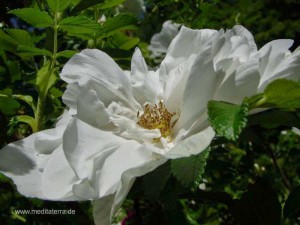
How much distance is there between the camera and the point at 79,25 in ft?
2.48

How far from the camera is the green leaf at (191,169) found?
0.50 m

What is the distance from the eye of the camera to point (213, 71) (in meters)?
0.56

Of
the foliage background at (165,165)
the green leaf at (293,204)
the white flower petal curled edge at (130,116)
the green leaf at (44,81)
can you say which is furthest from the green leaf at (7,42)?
the green leaf at (293,204)

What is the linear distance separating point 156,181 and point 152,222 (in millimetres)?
511

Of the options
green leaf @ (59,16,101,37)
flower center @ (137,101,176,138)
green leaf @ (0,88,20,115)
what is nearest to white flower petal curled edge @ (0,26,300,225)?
flower center @ (137,101,176,138)

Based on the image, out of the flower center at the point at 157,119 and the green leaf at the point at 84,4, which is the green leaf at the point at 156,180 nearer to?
the flower center at the point at 157,119

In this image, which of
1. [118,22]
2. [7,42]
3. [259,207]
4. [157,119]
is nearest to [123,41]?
[118,22]

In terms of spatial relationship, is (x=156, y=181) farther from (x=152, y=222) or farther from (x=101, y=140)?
(x=152, y=222)

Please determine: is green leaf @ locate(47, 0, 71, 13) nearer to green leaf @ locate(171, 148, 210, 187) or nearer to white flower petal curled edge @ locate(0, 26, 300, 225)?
white flower petal curled edge @ locate(0, 26, 300, 225)

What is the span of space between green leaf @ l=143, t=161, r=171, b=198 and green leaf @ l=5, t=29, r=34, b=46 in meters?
0.42

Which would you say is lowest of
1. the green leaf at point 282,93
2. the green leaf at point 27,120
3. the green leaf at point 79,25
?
the green leaf at point 27,120

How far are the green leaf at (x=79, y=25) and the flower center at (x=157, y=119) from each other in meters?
0.18

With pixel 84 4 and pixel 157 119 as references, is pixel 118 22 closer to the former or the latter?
pixel 84 4

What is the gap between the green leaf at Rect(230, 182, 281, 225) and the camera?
73cm
